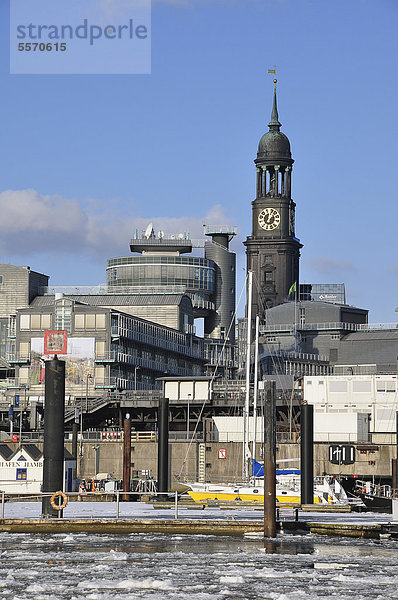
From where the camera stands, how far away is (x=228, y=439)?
11225 centimetres

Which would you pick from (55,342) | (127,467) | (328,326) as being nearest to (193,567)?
(127,467)

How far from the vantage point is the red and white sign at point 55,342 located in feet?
462

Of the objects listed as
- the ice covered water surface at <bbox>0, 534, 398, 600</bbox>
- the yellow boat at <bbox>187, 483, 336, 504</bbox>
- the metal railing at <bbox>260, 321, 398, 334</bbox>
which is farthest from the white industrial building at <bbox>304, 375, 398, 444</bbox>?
the ice covered water surface at <bbox>0, 534, 398, 600</bbox>

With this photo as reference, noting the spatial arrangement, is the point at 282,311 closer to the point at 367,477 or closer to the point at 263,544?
the point at 367,477

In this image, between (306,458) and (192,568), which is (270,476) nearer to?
(192,568)

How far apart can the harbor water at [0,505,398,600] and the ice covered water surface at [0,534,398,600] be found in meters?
0.03

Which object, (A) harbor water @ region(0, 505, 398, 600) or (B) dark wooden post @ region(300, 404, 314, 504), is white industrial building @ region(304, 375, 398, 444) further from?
(A) harbor water @ region(0, 505, 398, 600)

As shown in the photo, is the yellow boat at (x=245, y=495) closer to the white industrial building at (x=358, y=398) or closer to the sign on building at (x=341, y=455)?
the sign on building at (x=341, y=455)

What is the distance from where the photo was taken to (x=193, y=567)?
112ft

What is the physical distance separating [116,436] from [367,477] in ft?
82.8

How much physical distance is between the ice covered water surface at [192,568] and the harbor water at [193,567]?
1.1 inches

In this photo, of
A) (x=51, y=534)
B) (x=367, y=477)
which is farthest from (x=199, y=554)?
(x=367, y=477)

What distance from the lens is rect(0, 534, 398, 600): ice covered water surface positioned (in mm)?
29656

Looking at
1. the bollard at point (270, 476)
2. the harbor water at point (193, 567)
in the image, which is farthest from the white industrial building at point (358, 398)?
the harbor water at point (193, 567)
